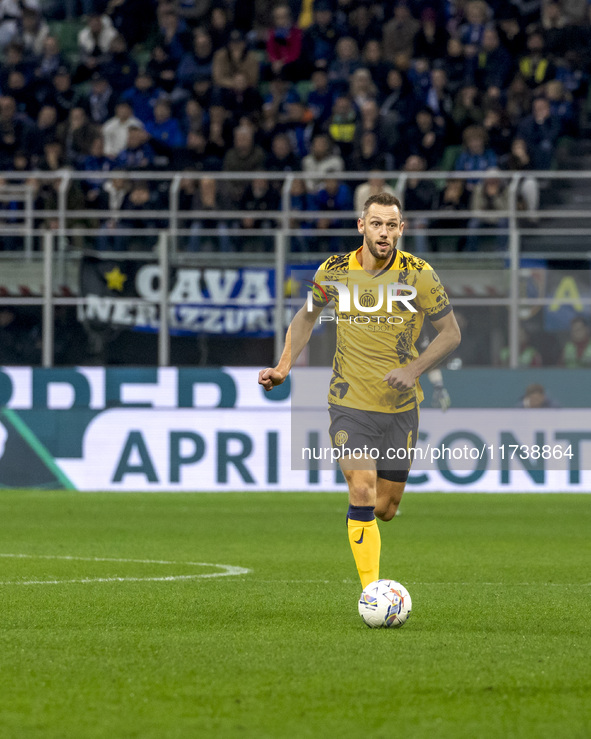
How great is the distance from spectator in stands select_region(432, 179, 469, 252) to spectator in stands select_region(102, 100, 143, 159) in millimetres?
4889

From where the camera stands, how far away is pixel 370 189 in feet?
57.3

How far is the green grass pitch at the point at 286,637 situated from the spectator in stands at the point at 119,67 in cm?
1038

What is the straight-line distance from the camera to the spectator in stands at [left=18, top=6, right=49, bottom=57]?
22.5m

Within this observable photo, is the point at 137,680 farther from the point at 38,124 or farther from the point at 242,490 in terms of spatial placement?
the point at 38,124

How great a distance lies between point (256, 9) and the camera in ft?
73.2

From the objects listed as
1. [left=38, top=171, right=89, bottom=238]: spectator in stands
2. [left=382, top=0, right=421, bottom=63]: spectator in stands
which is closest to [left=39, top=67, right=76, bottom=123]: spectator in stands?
[left=38, top=171, right=89, bottom=238]: spectator in stands

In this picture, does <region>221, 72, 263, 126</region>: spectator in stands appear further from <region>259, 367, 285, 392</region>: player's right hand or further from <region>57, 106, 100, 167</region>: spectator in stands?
<region>259, 367, 285, 392</region>: player's right hand

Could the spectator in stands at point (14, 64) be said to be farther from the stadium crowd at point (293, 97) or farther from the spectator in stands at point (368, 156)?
the spectator in stands at point (368, 156)

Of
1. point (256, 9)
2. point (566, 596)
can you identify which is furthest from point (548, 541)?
point (256, 9)

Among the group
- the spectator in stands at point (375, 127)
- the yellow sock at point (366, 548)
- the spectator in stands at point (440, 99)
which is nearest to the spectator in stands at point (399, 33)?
the spectator in stands at point (440, 99)

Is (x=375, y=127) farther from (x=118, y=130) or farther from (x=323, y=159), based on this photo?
(x=118, y=130)

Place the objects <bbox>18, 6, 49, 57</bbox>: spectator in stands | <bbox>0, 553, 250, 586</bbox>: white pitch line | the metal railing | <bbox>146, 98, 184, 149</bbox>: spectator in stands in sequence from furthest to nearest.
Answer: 1. <bbox>18, 6, 49, 57</bbox>: spectator in stands
2. <bbox>146, 98, 184, 149</bbox>: spectator in stands
3. the metal railing
4. <bbox>0, 553, 250, 586</bbox>: white pitch line

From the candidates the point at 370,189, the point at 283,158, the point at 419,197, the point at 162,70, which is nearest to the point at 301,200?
the point at 370,189

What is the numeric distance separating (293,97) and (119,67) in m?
3.16
